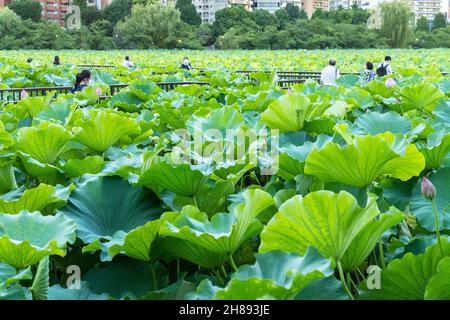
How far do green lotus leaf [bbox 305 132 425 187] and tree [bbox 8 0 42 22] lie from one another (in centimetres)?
7196

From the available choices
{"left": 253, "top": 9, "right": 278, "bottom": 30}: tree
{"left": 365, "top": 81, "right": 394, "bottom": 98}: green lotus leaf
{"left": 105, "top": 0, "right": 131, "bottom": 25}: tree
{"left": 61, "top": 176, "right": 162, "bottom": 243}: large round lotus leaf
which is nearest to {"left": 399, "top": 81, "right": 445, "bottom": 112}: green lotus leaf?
{"left": 365, "top": 81, "right": 394, "bottom": 98}: green lotus leaf

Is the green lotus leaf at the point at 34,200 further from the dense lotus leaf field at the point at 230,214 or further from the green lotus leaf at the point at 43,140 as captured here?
the green lotus leaf at the point at 43,140

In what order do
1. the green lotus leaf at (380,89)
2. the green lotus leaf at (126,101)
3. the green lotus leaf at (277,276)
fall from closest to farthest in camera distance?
the green lotus leaf at (277,276) → the green lotus leaf at (126,101) → the green lotus leaf at (380,89)

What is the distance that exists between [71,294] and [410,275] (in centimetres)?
54

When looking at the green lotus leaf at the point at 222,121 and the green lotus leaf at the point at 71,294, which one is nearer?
the green lotus leaf at the point at 71,294

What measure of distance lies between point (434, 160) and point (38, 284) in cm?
101

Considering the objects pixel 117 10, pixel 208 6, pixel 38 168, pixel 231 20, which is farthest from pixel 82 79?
pixel 208 6

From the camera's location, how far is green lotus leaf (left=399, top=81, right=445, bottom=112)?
3.03 metres

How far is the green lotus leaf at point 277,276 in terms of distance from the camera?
79 cm

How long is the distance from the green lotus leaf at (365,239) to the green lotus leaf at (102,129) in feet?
3.51

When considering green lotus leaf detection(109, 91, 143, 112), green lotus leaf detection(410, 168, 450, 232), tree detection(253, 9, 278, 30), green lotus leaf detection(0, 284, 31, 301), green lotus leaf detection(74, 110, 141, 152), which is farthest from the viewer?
tree detection(253, 9, 278, 30)

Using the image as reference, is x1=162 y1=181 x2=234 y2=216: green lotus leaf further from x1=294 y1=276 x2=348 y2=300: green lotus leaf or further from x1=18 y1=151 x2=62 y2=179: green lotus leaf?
x1=294 y1=276 x2=348 y2=300: green lotus leaf

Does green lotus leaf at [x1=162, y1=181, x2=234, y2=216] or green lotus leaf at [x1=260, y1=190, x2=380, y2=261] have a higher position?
green lotus leaf at [x1=260, y1=190, x2=380, y2=261]

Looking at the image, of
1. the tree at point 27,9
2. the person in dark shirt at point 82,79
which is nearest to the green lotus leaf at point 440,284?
the person in dark shirt at point 82,79
